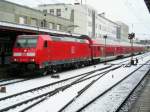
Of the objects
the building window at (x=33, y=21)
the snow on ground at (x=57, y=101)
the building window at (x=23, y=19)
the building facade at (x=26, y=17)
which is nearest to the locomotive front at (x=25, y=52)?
the snow on ground at (x=57, y=101)

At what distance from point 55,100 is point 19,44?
9.98m

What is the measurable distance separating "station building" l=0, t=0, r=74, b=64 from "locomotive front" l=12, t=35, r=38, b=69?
→ 88cm

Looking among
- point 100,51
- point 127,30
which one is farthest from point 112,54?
point 127,30

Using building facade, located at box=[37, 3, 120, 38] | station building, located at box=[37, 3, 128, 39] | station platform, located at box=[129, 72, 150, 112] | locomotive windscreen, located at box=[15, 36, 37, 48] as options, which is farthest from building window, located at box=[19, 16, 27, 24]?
station platform, located at box=[129, 72, 150, 112]

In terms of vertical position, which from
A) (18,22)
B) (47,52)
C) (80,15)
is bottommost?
(47,52)

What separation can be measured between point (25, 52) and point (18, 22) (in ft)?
69.7

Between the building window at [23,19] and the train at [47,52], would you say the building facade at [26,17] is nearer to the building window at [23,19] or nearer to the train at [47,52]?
the building window at [23,19]

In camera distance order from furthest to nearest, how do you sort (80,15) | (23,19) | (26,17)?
1. (80,15)
2. (26,17)
3. (23,19)

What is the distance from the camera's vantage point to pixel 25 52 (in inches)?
898

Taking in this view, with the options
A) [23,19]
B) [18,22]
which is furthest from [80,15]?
[18,22]

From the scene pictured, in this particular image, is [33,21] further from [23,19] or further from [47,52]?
[47,52]

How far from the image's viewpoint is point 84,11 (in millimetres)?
81000

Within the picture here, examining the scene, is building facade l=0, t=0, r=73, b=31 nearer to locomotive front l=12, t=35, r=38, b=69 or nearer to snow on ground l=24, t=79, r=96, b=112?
locomotive front l=12, t=35, r=38, b=69

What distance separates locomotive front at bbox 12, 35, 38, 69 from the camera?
74.0 ft
